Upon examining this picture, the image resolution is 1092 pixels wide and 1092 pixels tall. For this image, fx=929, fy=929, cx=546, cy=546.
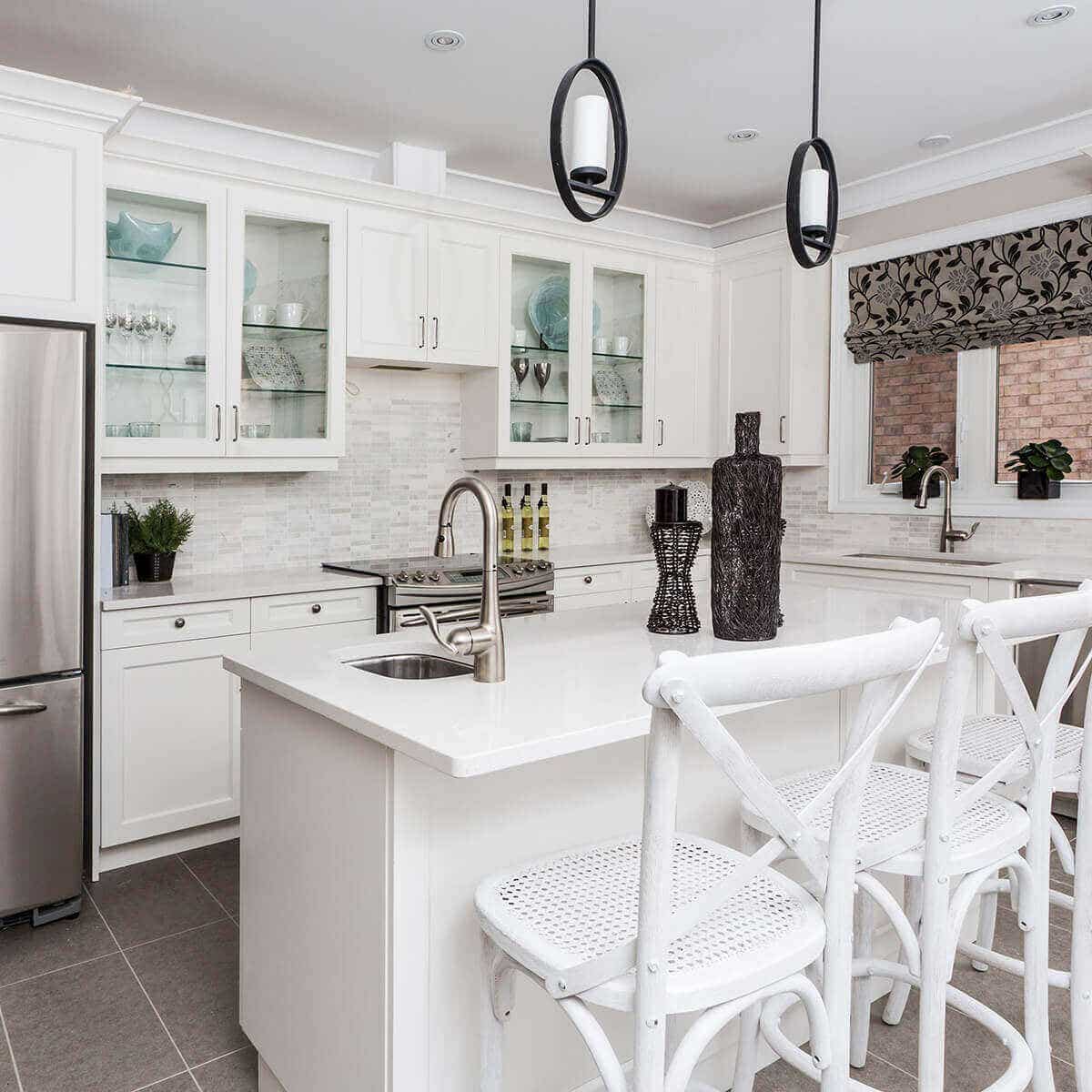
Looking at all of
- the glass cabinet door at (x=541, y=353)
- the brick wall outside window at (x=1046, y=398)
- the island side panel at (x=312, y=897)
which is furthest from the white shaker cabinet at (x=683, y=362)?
the island side panel at (x=312, y=897)

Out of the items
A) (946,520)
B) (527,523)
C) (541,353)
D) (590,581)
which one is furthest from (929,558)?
(541,353)

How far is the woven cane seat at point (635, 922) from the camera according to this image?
46.8 inches

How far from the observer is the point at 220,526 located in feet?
12.1

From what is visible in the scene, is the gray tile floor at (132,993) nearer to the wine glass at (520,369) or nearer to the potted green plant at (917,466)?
the wine glass at (520,369)

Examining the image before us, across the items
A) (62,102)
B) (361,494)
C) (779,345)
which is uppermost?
(62,102)

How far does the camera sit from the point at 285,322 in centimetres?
351

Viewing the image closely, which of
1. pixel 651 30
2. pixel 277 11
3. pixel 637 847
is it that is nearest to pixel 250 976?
pixel 637 847

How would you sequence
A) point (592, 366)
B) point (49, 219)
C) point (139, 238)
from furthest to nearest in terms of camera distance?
point (592, 366) → point (139, 238) → point (49, 219)

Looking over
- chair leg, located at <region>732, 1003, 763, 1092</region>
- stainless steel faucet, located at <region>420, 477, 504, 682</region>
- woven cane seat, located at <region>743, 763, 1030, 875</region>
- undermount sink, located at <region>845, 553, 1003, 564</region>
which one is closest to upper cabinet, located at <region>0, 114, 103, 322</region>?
stainless steel faucet, located at <region>420, 477, 504, 682</region>

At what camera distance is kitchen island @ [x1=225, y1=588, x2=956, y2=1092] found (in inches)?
56.5

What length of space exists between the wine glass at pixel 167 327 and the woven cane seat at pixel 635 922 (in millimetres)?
2482

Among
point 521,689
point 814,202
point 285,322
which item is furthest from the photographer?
point 285,322

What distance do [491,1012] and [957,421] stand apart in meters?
3.63

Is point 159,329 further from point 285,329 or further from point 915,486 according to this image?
point 915,486
